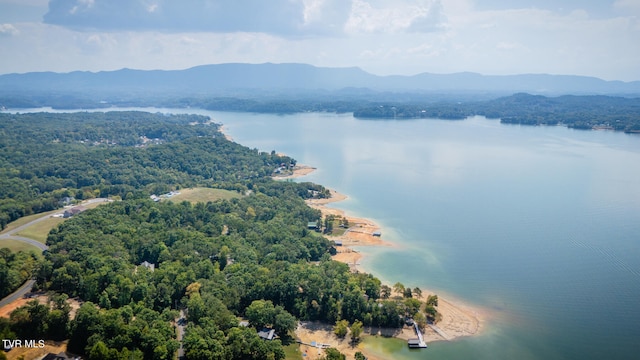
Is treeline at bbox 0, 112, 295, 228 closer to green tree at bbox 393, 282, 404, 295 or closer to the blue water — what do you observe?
the blue water

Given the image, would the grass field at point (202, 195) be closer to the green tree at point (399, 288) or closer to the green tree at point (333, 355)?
the green tree at point (399, 288)

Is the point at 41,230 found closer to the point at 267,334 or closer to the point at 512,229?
the point at 267,334

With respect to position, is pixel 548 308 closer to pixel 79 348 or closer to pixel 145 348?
pixel 145 348

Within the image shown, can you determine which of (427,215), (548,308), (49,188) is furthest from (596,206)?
(49,188)

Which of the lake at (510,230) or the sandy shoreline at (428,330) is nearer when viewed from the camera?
the sandy shoreline at (428,330)

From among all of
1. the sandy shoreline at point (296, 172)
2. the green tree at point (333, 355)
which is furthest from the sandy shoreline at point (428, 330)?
the sandy shoreline at point (296, 172)

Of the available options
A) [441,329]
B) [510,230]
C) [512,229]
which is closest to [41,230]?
[441,329]

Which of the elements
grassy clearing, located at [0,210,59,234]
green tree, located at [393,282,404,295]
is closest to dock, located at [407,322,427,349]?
green tree, located at [393,282,404,295]

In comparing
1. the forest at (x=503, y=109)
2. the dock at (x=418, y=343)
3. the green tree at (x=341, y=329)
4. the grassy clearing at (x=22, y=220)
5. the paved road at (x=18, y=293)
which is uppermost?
the forest at (x=503, y=109)
